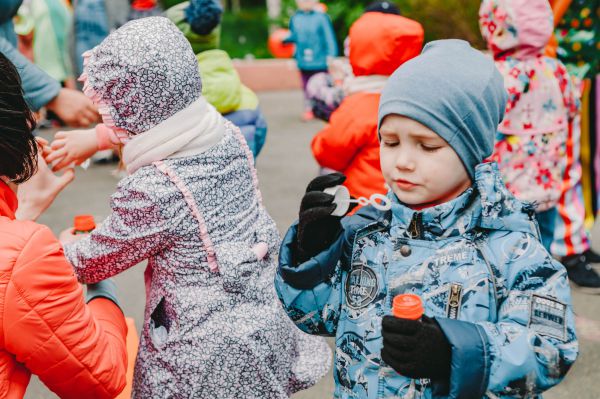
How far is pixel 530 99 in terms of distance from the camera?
12.2 feet

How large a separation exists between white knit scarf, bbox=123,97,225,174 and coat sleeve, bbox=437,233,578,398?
96 centimetres

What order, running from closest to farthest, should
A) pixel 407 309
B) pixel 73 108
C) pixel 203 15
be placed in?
1. pixel 407 309
2. pixel 73 108
3. pixel 203 15

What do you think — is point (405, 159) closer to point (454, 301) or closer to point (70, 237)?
point (454, 301)

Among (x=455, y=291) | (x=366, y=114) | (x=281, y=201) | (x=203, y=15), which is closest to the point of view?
(x=455, y=291)

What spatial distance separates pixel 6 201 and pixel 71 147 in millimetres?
584

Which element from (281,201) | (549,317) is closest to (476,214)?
(549,317)

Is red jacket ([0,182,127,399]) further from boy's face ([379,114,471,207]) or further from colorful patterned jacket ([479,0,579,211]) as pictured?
colorful patterned jacket ([479,0,579,211])

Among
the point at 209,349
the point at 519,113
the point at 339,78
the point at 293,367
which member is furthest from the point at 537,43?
the point at 209,349

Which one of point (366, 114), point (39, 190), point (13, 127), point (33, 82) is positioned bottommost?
point (366, 114)

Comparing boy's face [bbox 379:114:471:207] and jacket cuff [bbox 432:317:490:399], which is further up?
boy's face [bbox 379:114:471:207]

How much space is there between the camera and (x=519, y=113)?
3.73 metres

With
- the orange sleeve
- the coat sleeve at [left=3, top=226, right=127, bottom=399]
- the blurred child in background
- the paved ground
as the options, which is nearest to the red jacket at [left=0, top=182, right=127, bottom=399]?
the coat sleeve at [left=3, top=226, right=127, bottom=399]

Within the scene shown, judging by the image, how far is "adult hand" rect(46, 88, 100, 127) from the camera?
2.87 metres

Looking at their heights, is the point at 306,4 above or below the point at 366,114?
below
